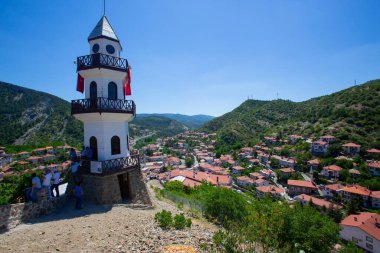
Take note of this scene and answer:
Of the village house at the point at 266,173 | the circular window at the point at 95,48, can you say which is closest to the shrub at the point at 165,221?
the circular window at the point at 95,48

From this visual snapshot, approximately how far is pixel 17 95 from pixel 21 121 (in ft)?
68.5

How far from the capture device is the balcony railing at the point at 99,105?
42.4 feet

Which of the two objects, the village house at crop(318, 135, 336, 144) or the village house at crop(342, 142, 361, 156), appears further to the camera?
the village house at crop(318, 135, 336, 144)

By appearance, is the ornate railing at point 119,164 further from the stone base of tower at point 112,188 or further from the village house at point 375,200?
the village house at point 375,200

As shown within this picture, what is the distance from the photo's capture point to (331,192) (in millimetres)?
50406

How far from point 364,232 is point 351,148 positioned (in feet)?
135

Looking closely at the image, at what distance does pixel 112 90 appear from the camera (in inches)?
561

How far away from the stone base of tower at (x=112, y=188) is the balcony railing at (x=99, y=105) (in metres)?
3.82

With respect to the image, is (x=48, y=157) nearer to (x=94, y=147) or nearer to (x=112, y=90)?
(x=94, y=147)

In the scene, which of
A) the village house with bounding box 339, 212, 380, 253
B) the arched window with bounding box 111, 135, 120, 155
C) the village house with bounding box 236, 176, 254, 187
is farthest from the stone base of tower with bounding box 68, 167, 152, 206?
the village house with bounding box 236, 176, 254, 187

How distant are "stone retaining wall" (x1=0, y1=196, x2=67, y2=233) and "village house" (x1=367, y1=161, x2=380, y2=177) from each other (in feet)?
221

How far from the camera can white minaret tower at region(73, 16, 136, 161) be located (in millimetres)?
Answer: 13164

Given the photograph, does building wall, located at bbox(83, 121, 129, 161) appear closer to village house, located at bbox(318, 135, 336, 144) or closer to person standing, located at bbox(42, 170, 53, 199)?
person standing, located at bbox(42, 170, 53, 199)

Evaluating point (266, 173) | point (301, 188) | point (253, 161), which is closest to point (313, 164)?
point (266, 173)
